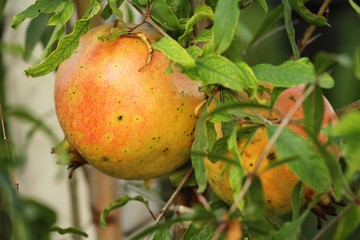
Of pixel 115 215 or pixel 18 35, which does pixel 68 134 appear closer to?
pixel 115 215

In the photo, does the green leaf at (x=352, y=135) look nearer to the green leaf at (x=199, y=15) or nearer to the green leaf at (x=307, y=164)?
the green leaf at (x=307, y=164)

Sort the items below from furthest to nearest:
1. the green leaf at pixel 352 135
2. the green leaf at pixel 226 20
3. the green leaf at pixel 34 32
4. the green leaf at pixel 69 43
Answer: the green leaf at pixel 34 32
the green leaf at pixel 69 43
the green leaf at pixel 226 20
the green leaf at pixel 352 135

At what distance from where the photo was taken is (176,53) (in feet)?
1.98

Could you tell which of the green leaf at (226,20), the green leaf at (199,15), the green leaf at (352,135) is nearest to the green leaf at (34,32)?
the green leaf at (199,15)

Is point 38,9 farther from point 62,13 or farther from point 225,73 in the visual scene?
point 225,73

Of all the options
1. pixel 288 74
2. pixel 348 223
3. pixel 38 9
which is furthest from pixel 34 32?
pixel 348 223

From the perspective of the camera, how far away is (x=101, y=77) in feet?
2.39

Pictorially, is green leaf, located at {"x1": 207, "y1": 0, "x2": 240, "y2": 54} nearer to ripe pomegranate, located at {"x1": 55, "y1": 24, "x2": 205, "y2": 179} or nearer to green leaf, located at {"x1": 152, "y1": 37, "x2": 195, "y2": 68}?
green leaf, located at {"x1": 152, "y1": 37, "x2": 195, "y2": 68}

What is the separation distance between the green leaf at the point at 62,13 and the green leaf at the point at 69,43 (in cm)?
3

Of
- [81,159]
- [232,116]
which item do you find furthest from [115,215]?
[232,116]

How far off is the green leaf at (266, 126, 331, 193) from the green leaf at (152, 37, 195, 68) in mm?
112

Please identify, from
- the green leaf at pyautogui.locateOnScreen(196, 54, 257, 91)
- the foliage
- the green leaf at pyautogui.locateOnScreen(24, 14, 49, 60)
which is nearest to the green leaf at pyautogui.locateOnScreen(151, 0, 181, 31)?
the foliage

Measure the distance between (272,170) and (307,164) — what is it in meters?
0.18

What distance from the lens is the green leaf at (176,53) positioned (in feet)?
1.95
